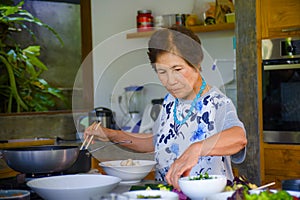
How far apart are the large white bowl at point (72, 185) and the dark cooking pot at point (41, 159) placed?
84 mm

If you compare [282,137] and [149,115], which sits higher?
[149,115]

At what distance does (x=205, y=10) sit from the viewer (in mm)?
4176

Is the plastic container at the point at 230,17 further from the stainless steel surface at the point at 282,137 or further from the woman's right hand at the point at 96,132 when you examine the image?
the woman's right hand at the point at 96,132

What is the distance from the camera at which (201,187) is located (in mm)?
1478

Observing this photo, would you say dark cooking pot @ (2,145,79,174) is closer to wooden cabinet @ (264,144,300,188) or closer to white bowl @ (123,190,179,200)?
white bowl @ (123,190,179,200)

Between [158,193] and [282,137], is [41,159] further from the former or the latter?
[282,137]

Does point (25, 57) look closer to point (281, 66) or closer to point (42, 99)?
point (42, 99)

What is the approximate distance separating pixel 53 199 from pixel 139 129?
2.80 m

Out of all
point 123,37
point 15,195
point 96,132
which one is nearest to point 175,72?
point 96,132

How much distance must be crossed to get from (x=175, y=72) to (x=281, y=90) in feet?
5.36

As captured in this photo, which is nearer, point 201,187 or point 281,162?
point 201,187

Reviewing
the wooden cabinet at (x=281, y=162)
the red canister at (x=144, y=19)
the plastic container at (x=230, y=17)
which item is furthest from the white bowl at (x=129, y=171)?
the red canister at (x=144, y=19)

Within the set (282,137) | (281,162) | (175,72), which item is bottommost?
(281,162)

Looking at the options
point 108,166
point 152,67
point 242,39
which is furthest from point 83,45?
point 108,166
